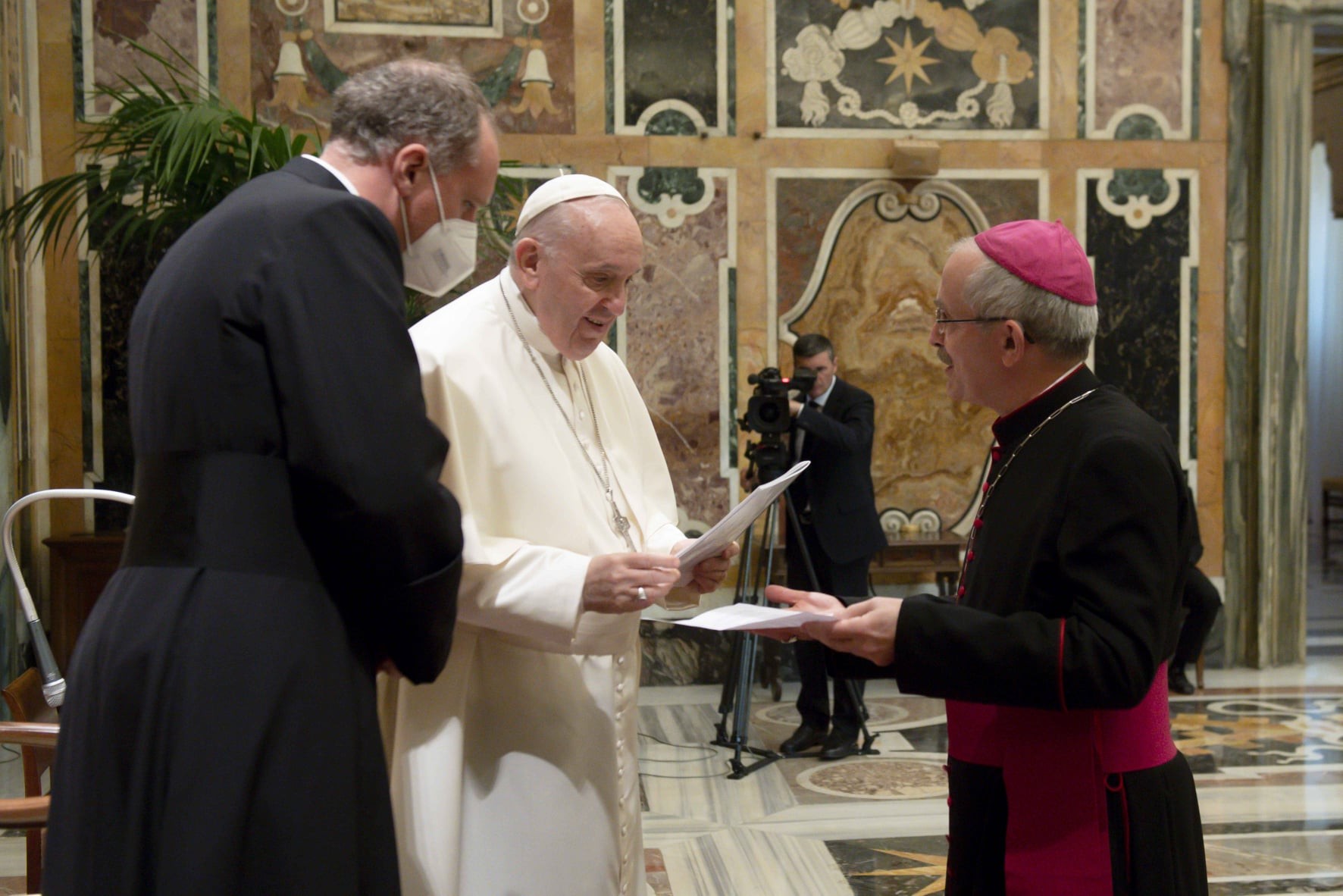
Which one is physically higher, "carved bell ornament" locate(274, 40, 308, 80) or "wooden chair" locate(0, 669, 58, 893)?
"carved bell ornament" locate(274, 40, 308, 80)

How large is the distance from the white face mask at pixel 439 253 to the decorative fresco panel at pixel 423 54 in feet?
16.2

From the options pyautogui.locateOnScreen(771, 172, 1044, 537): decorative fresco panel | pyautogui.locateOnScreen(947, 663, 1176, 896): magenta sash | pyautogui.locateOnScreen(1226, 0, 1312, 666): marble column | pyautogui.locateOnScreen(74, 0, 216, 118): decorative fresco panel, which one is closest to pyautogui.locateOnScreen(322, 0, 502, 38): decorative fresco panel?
pyautogui.locateOnScreen(74, 0, 216, 118): decorative fresco panel

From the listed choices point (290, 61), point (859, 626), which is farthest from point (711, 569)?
point (290, 61)

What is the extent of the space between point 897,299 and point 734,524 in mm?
5332

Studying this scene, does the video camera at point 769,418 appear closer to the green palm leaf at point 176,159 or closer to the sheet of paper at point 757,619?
the green palm leaf at point 176,159

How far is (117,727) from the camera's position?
1.52 metres

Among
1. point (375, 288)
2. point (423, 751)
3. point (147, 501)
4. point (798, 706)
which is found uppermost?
point (375, 288)

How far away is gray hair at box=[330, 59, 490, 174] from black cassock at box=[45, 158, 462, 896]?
0.21m

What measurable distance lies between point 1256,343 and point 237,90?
5714mm

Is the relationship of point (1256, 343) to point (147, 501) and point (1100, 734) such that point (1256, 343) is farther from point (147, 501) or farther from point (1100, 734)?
point (147, 501)

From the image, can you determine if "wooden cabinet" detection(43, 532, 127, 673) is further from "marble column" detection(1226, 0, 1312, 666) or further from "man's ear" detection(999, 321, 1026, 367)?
"marble column" detection(1226, 0, 1312, 666)

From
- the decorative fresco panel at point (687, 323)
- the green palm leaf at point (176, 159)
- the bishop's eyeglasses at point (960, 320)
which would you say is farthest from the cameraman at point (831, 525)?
the bishop's eyeglasses at point (960, 320)

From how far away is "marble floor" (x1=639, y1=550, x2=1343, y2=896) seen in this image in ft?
13.6

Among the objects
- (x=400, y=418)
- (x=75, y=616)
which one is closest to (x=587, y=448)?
(x=400, y=418)
